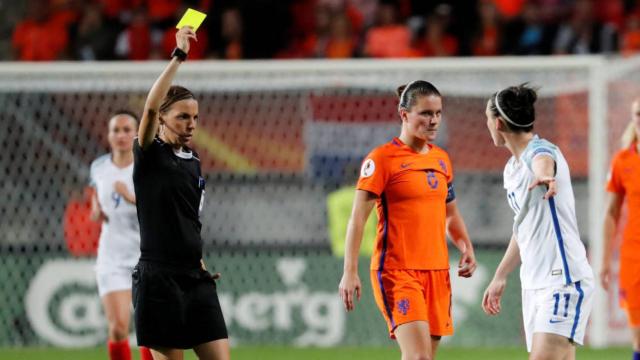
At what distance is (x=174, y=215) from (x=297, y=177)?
5.46 meters

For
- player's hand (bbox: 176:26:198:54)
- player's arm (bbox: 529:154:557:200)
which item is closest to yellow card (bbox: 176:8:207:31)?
player's hand (bbox: 176:26:198:54)

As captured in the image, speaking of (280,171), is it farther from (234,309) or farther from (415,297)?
(415,297)

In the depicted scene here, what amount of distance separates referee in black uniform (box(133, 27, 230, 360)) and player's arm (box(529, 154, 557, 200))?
60.6 inches

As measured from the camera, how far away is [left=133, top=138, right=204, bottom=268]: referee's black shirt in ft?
18.2

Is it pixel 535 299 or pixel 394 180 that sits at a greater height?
pixel 394 180

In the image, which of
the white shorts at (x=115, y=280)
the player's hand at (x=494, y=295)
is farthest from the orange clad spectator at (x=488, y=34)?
the player's hand at (x=494, y=295)

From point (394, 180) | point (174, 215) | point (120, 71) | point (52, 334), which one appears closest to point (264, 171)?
point (120, 71)

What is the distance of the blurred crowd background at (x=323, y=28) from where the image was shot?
1284cm

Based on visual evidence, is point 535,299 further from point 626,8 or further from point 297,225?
point 626,8

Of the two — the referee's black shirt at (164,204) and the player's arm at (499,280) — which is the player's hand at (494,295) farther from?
the referee's black shirt at (164,204)

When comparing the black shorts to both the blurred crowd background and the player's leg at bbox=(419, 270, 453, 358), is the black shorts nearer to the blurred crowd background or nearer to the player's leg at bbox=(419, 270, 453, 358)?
the player's leg at bbox=(419, 270, 453, 358)

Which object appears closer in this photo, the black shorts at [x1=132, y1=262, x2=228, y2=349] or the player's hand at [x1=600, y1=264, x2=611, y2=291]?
the black shorts at [x1=132, y1=262, x2=228, y2=349]

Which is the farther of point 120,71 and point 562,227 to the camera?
point 120,71

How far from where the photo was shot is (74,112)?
11227 mm
